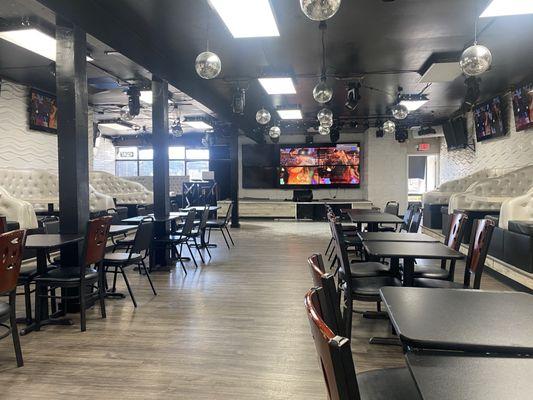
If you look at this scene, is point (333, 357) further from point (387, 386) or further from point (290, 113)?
point (290, 113)

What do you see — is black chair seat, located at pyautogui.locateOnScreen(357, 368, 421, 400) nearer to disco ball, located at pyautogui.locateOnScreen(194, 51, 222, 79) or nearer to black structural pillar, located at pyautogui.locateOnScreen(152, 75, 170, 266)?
disco ball, located at pyautogui.locateOnScreen(194, 51, 222, 79)

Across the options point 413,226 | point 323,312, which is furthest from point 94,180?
point 323,312

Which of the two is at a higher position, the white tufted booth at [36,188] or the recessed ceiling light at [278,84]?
the recessed ceiling light at [278,84]

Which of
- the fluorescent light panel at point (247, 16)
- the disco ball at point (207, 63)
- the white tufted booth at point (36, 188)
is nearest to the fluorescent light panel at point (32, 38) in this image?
the disco ball at point (207, 63)

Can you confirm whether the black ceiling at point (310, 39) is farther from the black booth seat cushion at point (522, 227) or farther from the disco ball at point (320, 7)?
the black booth seat cushion at point (522, 227)

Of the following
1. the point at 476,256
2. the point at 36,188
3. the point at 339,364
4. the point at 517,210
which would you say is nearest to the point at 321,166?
the point at 517,210

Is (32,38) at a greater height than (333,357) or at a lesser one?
greater

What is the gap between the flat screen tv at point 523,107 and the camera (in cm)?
689

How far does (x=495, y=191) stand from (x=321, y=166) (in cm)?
690

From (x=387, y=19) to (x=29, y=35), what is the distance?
167 inches

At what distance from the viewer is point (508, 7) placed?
3.85m

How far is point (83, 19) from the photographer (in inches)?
150

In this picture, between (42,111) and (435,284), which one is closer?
(435,284)

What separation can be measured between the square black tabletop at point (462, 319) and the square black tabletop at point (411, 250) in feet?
3.01
